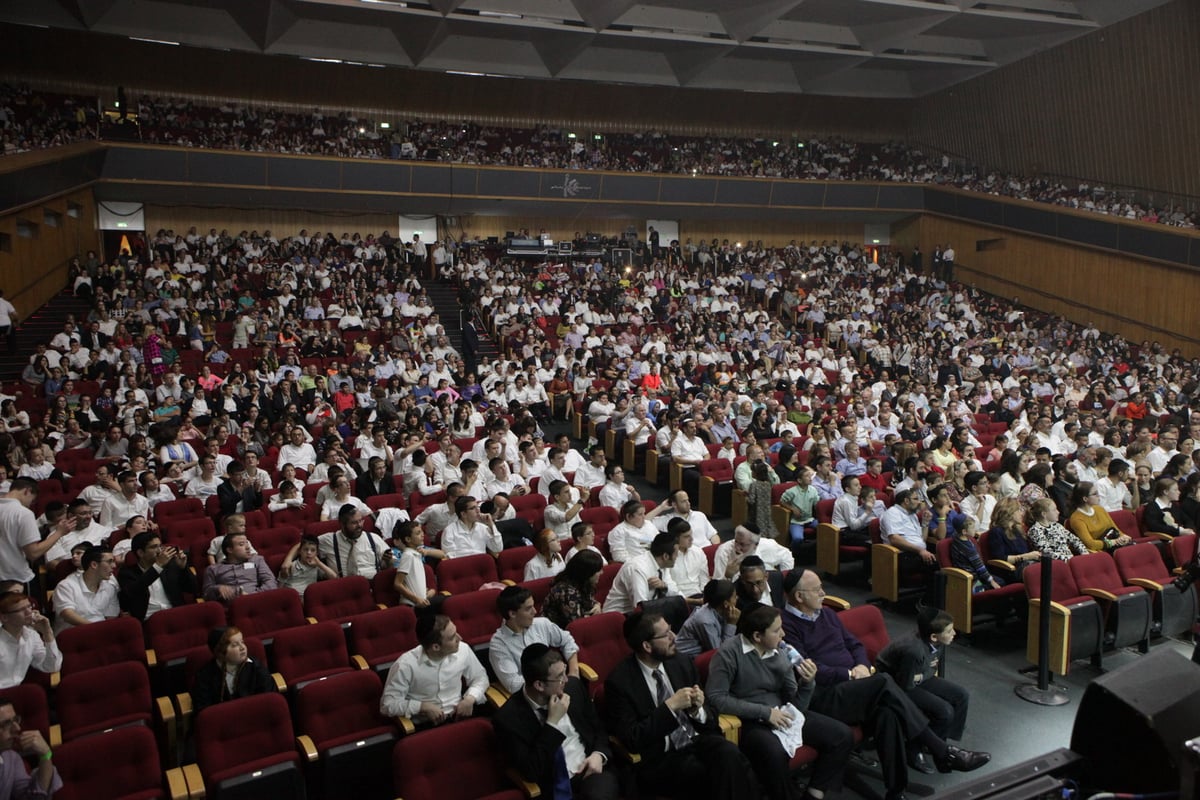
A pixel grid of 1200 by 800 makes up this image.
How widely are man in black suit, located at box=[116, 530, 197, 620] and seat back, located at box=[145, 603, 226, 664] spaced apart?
21 cm

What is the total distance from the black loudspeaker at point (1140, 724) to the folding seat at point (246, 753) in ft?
9.77

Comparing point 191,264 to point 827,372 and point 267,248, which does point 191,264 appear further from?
point 827,372

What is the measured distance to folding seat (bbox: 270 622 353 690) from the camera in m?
4.71

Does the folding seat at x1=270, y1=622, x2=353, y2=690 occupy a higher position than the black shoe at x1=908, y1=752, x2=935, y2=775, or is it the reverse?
the folding seat at x1=270, y1=622, x2=353, y2=690

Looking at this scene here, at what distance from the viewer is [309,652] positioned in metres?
4.82

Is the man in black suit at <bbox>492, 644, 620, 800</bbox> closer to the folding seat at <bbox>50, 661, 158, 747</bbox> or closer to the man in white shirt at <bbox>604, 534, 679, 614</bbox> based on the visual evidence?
the man in white shirt at <bbox>604, 534, 679, 614</bbox>

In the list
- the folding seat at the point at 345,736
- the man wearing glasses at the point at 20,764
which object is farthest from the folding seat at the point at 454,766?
the man wearing glasses at the point at 20,764

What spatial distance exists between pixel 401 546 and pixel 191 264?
12.8 m

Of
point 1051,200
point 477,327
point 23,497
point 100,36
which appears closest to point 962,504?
point 23,497

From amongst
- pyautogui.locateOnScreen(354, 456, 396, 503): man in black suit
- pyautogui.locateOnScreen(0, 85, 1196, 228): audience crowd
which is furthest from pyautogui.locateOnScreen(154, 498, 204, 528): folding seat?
pyautogui.locateOnScreen(0, 85, 1196, 228): audience crowd

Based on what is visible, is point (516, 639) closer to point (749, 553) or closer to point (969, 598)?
point (749, 553)

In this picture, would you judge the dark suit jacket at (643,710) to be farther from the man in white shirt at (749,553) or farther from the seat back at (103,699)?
the seat back at (103,699)

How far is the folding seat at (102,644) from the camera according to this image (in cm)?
469

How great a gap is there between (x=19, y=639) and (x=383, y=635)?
1.74 m
